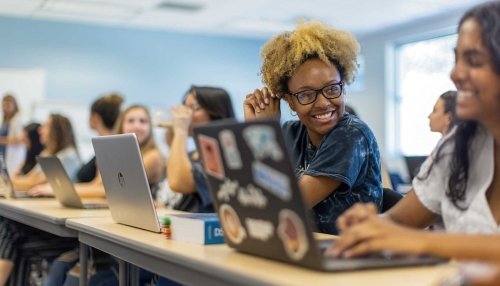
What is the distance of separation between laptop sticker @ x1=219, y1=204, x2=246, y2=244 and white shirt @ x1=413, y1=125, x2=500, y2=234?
415mm

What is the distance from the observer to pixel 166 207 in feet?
9.47

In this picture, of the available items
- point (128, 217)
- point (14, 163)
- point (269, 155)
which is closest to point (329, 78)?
point (128, 217)

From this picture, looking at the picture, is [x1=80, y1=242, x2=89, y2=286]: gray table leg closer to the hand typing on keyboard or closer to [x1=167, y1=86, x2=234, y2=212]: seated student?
[x1=167, y1=86, x2=234, y2=212]: seated student

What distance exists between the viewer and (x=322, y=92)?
1.82 m

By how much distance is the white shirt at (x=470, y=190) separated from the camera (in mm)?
1260

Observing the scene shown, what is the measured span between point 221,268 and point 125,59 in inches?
275

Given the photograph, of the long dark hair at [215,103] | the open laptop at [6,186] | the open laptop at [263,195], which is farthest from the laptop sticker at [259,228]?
the open laptop at [6,186]


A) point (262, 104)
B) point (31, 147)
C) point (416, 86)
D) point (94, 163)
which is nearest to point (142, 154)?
point (94, 163)

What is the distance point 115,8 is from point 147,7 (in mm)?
341

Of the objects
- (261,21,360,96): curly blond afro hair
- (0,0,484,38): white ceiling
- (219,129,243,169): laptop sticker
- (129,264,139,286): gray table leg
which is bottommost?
(129,264,139,286): gray table leg

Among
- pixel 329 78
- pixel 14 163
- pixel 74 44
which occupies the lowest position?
pixel 14 163

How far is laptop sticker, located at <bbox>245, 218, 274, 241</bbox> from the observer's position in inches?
43.6

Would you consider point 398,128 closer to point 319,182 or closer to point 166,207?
point 166,207

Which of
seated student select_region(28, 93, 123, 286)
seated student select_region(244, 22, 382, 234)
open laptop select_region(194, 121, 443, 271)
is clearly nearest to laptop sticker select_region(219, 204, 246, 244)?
open laptop select_region(194, 121, 443, 271)
